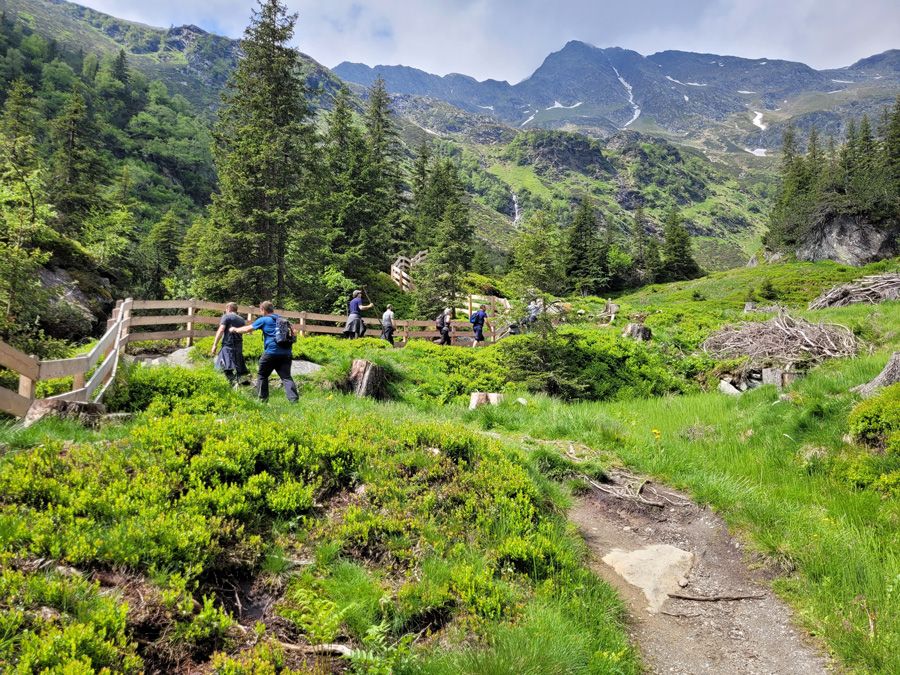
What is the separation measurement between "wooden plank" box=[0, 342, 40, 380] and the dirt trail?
23.5 ft

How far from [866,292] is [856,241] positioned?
3064 centimetres

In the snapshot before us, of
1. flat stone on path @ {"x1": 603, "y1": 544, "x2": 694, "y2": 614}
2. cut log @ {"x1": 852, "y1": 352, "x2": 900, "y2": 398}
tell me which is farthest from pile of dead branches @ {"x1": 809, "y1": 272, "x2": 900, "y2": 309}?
flat stone on path @ {"x1": 603, "y1": 544, "x2": 694, "y2": 614}

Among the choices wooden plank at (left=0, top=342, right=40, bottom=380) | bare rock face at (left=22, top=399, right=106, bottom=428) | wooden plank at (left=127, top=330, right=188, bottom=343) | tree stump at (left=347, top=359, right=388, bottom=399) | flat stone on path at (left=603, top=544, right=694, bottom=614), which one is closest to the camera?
flat stone on path at (left=603, top=544, right=694, bottom=614)

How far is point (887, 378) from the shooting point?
6.82m

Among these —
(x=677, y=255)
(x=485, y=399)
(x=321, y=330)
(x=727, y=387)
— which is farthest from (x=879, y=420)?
(x=677, y=255)

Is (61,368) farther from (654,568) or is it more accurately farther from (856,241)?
(856,241)

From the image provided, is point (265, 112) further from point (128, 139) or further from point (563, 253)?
point (128, 139)

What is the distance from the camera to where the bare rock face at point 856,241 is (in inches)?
1607

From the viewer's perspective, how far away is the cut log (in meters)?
6.71

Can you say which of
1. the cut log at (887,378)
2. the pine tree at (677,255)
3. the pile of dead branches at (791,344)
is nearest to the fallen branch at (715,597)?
the cut log at (887,378)

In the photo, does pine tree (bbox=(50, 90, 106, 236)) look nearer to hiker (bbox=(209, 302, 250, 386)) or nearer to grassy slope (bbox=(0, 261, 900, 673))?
hiker (bbox=(209, 302, 250, 386))

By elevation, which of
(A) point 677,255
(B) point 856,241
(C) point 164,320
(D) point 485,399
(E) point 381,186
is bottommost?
(D) point 485,399

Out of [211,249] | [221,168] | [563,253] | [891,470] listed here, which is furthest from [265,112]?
[563,253]

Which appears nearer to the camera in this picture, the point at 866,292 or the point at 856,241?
the point at 866,292
